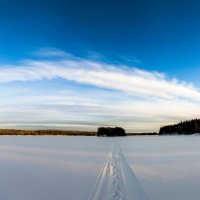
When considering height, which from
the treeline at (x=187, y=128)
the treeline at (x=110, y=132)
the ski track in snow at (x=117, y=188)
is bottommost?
the ski track in snow at (x=117, y=188)

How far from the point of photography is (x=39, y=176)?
1077cm

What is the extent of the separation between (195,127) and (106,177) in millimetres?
108621

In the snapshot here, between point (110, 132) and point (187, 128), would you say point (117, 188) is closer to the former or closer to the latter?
point (187, 128)

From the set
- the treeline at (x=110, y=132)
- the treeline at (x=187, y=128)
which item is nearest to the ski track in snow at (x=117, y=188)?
the treeline at (x=187, y=128)

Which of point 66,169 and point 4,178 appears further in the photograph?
point 66,169

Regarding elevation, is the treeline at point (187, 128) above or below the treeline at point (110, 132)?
above

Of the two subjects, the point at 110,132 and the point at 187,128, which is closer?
the point at 187,128

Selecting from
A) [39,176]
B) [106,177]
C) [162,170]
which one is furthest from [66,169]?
[162,170]

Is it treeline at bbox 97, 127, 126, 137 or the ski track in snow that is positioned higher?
treeline at bbox 97, 127, 126, 137

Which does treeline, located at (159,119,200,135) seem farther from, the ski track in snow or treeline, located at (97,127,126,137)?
the ski track in snow

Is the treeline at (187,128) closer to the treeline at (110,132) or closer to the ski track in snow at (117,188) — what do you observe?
the treeline at (110,132)

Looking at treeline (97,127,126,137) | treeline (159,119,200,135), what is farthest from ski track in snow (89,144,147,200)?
treeline (97,127,126,137)

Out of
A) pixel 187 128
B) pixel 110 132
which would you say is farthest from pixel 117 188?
pixel 110 132

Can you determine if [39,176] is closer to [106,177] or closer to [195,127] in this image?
[106,177]
